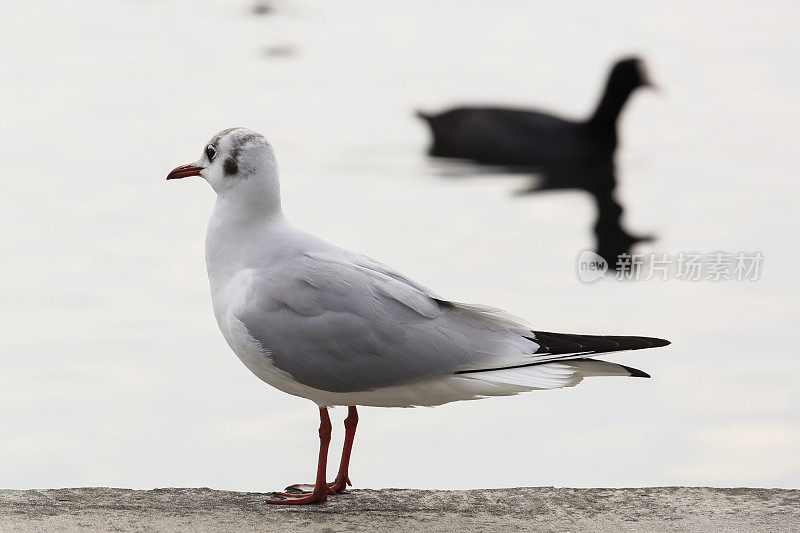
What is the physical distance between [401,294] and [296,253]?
41 centimetres

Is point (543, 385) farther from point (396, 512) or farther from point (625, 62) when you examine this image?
point (625, 62)

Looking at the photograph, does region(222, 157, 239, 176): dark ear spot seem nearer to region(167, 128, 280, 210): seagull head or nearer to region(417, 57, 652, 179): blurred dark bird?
region(167, 128, 280, 210): seagull head

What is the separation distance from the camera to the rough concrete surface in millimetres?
4637

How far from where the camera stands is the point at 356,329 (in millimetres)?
4871

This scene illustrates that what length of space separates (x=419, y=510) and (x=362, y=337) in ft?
2.10

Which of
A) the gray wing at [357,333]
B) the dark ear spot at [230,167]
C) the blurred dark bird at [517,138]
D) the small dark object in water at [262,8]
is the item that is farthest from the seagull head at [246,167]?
the small dark object in water at [262,8]

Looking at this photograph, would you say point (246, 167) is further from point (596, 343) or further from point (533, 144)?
point (533, 144)

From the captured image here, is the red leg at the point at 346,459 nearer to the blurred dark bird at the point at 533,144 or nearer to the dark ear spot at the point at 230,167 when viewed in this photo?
the dark ear spot at the point at 230,167

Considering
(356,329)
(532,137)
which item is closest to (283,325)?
(356,329)

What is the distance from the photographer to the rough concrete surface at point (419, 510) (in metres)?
4.64

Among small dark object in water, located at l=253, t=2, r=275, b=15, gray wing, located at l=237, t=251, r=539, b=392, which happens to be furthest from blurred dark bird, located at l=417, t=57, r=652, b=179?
gray wing, located at l=237, t=251, r=539, b=392

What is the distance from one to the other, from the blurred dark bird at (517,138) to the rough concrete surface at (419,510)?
10.5 meters

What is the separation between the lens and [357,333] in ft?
16.0

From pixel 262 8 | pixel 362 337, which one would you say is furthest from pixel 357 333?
pixel 262 8
